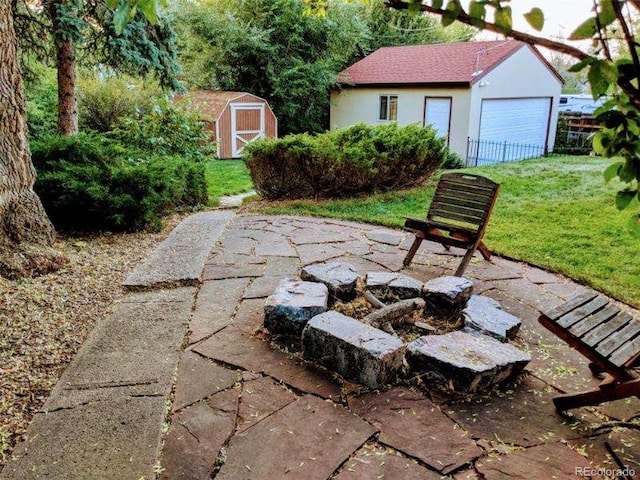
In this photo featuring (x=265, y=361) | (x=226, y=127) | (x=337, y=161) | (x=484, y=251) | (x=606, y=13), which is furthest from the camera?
(x=226, y=127)

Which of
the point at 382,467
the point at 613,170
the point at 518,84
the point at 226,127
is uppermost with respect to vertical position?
the point at 518,84

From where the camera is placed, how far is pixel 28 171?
159 inches

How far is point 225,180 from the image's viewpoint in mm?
9742

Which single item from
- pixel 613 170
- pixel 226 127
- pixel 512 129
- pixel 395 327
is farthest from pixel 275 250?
pixel 512 129

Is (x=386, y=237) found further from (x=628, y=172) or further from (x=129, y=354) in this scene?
(x=628, y=172)

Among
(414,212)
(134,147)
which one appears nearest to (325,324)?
(414,212)

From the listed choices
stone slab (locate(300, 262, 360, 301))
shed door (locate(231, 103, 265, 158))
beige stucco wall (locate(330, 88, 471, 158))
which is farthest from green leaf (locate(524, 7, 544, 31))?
shed door (locate(231, 103, 265, 158))

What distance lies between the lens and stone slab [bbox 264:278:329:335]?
2.88 m

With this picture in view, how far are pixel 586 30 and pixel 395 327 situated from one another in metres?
2.39

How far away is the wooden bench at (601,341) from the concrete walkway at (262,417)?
0.16 meters

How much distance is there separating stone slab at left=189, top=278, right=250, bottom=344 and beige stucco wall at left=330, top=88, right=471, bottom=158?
28.2ft

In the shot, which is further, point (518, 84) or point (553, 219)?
point (518, 84)

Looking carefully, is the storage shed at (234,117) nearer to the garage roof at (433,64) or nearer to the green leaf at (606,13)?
the garage roof at (433,64)

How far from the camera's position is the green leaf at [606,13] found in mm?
834
